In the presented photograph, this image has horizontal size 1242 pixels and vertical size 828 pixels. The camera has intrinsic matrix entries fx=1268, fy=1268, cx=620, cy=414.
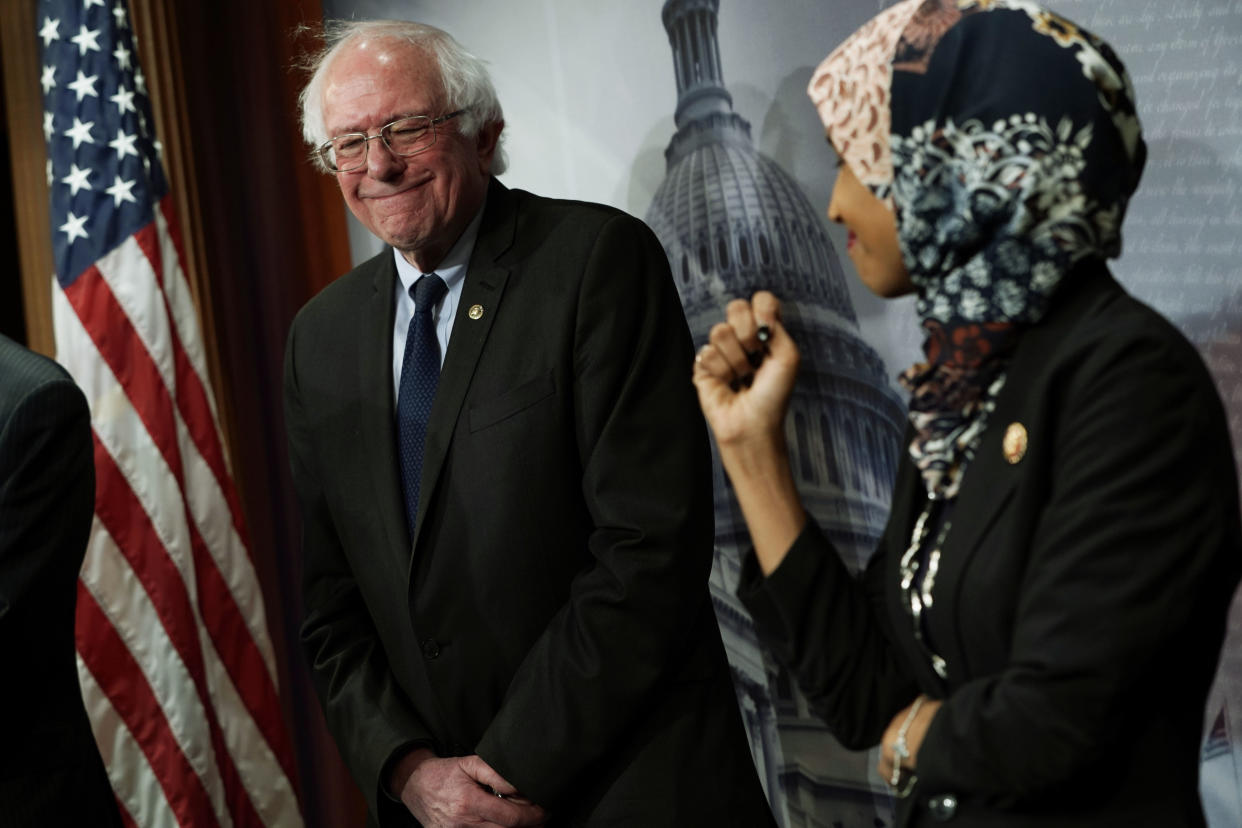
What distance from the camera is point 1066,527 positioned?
1177mm

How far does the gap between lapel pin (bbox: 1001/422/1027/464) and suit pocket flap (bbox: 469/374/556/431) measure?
0.90 metres

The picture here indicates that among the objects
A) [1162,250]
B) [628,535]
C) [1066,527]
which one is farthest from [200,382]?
[1066,527]

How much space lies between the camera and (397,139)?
6.97ft

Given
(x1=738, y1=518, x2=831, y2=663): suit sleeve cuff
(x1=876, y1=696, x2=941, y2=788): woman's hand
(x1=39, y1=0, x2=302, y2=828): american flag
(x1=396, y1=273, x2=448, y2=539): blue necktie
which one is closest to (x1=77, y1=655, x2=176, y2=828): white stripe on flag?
(x1=39, y1=0, x2=302, y2=828): american flag

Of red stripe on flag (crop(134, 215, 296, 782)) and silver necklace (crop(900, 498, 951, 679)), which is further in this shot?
red stripe on flag (crop(134, 215, 296, 782))

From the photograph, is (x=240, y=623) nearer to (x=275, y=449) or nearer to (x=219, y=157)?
(x=275, y=449)

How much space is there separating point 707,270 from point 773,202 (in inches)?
8.1

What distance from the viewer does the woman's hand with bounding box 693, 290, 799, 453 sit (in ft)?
4.52

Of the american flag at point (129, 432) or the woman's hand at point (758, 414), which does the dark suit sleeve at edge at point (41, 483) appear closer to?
the american flag at point (129, 432)

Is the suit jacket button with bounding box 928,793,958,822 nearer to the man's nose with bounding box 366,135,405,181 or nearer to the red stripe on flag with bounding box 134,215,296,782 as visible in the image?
the man's nose with bounding box 366,135,405,181

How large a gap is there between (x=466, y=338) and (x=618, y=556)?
441 millimetres

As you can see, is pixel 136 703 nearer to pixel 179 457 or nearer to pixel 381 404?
pixel 179 457

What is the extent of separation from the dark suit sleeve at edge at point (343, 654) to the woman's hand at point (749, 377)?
3.13 ft

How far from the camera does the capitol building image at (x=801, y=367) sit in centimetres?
254
